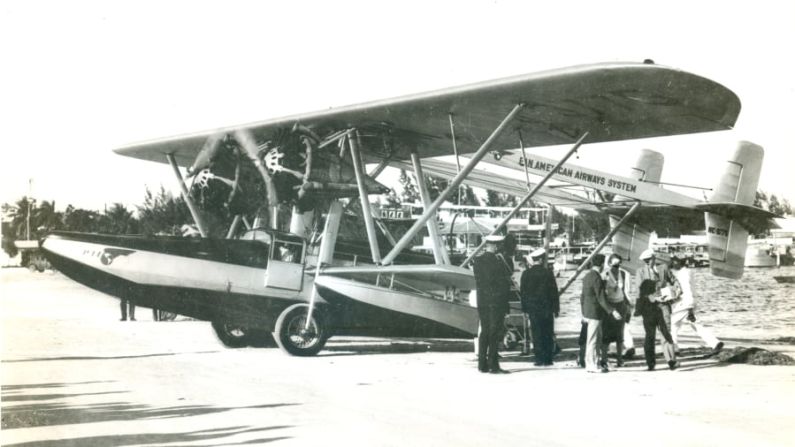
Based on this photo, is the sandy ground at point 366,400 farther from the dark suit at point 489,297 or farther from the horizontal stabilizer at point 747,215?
the horizontal stabilizer at point 747,215

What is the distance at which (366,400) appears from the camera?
6.67 m

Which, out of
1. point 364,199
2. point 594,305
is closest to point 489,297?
point 594,305

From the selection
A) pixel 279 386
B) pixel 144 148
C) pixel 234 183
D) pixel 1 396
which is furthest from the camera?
pixel 144 148

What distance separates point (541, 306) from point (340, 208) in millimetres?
3186

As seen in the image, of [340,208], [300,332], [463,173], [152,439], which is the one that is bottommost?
[152,439]

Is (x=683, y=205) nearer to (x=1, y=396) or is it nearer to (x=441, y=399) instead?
(x=441, y=399)

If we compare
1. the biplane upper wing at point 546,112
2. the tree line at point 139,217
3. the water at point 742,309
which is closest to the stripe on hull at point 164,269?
the biplane upper wing at point 546,112

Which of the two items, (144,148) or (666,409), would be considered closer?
(666,409)

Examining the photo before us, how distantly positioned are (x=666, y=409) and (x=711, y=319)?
58.3 ft

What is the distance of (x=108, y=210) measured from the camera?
19.9m

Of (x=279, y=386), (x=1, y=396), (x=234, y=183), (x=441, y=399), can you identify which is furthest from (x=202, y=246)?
(x=441, y=399)

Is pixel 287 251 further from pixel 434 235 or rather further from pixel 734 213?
pixel 734 213

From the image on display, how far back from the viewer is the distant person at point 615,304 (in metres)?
9.44

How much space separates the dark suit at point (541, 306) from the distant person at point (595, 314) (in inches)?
20.7
